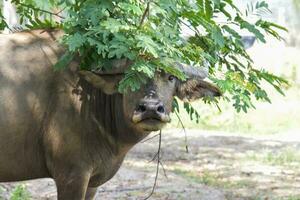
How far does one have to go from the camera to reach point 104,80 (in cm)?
522

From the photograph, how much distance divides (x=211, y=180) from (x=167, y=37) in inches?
201

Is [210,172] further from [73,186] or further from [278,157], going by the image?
[73,186]

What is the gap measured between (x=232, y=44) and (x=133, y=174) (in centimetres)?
447

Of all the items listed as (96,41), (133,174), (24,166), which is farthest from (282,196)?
(96,41)

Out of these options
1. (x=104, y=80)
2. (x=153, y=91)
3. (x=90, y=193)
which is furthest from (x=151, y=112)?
(x=90, y=193)

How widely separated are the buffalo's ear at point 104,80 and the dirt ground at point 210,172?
2783mm

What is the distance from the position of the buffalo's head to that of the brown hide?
0.23m

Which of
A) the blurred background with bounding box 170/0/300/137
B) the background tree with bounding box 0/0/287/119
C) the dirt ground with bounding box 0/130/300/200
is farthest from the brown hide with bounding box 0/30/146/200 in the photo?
the blurred background with bounding box 170/0/300/137

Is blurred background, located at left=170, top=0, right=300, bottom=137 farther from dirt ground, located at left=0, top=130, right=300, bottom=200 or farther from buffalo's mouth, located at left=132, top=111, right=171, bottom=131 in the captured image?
buffalo's mouth, located at left=132, top=111, right=171, bottom=131

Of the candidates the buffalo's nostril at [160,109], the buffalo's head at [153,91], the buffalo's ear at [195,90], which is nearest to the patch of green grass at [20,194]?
the buffalo's head at [153,91]

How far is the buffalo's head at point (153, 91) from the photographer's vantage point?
4836 millimetres

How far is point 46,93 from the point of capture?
5.39 metres

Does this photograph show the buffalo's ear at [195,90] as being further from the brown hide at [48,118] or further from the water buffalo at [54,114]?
the brown hide at [48,118]

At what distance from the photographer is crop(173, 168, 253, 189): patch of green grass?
9.17 meters
